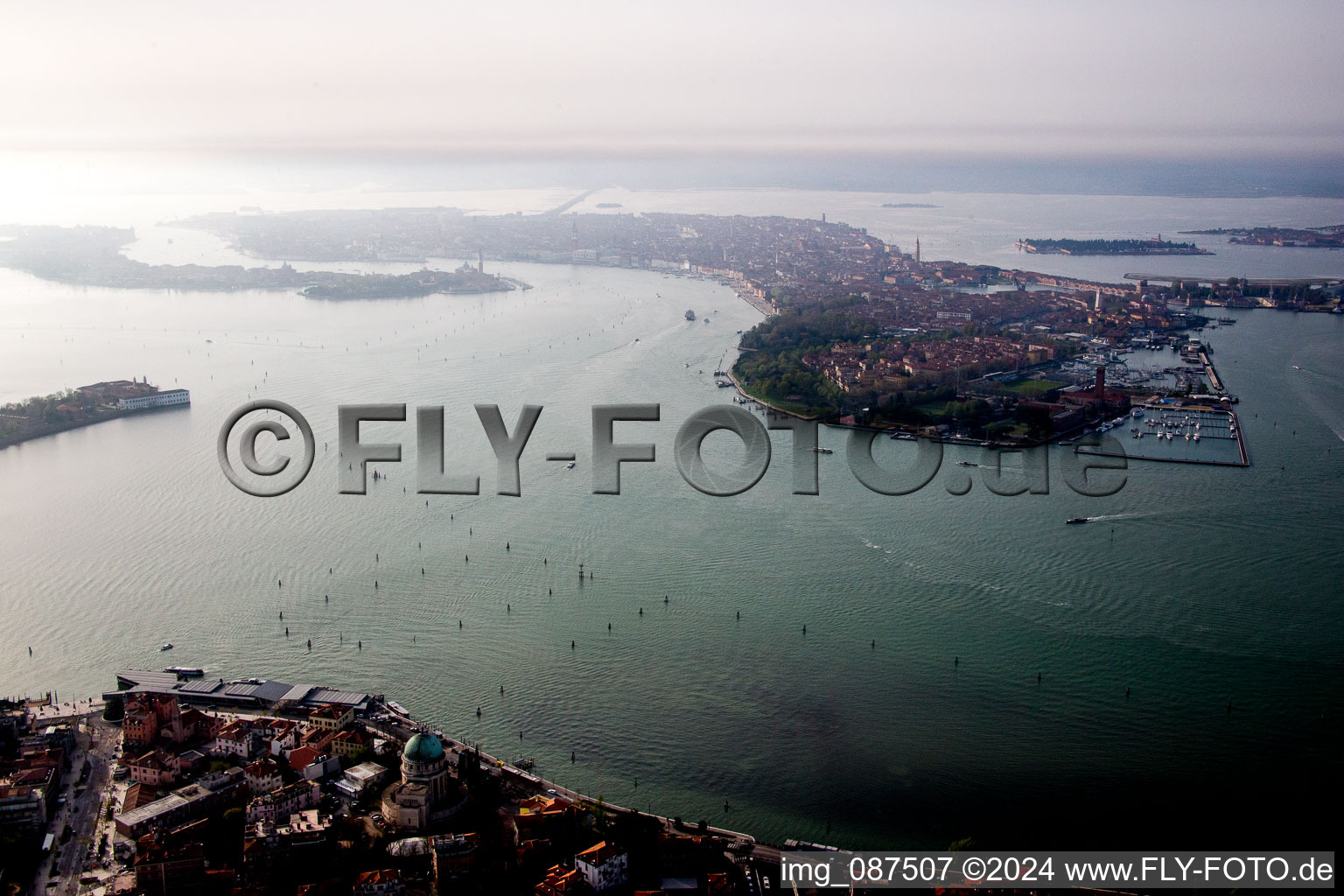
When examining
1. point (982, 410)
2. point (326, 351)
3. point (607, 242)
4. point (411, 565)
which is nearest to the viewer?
point (411, 565)

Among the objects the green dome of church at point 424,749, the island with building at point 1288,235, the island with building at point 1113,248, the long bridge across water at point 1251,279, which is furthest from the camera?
the island with building at point 1113,248

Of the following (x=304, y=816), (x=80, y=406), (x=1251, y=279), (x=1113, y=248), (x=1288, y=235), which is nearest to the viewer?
(x=304, y=816)

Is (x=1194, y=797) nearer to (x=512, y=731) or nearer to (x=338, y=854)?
(x=512, y=731)

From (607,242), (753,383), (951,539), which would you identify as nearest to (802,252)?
(607,242)

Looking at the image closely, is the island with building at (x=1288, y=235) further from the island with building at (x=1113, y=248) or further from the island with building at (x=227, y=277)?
the island with building at (x=227, y=277)

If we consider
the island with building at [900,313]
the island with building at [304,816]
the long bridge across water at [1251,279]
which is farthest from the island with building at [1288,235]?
the island with building at [304,816]

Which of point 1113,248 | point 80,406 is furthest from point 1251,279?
point 80,406

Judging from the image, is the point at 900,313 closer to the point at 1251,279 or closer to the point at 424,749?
the point at 1251,279
